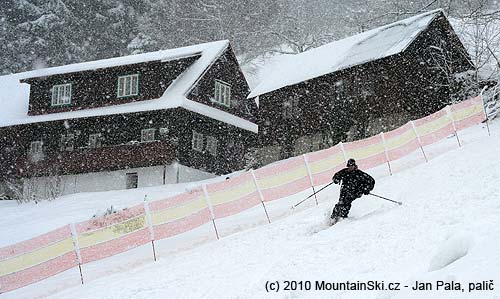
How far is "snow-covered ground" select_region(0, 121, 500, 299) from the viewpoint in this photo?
8.11 metres

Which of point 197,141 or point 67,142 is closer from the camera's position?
point 197,141

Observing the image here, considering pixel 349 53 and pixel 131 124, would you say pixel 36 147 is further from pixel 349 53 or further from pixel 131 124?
pixel 349 53

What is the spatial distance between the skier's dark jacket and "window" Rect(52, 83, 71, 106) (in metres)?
26.8

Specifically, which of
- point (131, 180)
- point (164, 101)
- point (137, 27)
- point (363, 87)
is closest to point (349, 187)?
point (363, 87)

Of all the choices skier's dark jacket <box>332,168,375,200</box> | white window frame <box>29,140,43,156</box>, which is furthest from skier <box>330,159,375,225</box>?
white window frame <box>29,140,43,156</box>

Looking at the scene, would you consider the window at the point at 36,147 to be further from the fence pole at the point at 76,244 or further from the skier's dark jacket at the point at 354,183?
the skier's dark jacket at the point at 354,183

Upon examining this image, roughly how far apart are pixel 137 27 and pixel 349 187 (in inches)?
1690

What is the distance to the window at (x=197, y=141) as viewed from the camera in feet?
112

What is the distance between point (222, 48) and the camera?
1405 inches

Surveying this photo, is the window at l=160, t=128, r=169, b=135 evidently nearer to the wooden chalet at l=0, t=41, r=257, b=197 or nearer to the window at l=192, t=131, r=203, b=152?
the wooden chalet at l=0, t=41, r=257, b=197

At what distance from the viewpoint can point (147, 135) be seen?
34219 millimetres

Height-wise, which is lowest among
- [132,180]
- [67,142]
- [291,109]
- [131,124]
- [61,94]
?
[132,180]

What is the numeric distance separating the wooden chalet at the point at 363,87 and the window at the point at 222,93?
158 cm

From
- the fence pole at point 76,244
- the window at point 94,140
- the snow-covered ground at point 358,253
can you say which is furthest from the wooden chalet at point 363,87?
the fence pole at point 76,244
